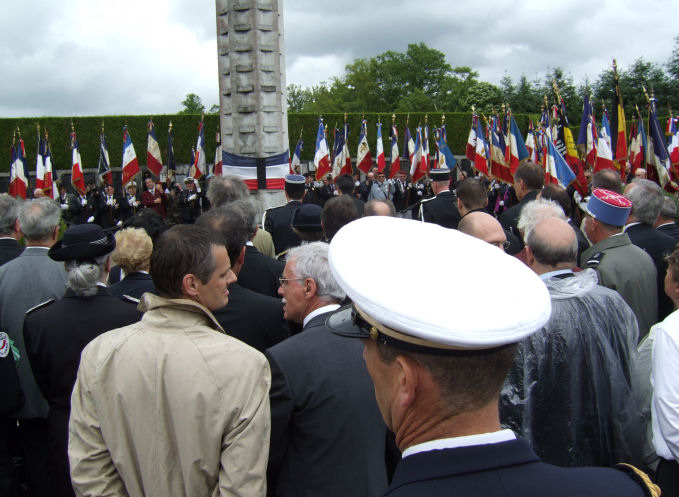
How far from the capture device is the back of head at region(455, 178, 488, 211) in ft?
17.3

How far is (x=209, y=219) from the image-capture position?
150 inches

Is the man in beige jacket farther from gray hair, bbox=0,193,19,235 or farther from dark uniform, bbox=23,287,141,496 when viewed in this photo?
gray hair, bbox=0,193,19,235

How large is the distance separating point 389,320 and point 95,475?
1.55 m

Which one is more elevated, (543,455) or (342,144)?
(342,144)

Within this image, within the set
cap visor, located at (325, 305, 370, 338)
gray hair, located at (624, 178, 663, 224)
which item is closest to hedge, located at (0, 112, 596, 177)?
gray hair, located at (624, 178, 663, 224)

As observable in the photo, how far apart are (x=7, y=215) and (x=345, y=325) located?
160 inches

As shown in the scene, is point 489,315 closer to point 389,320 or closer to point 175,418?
point 389,320

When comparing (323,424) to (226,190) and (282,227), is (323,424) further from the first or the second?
(282,227)

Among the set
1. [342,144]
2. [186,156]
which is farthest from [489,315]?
[186,156]

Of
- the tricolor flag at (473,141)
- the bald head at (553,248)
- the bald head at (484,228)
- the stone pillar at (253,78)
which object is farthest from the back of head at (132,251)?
the tricolor flag at (473,141)

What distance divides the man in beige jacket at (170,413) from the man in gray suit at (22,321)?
5.19 ft

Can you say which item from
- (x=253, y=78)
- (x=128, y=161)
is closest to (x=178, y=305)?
(x=253, y=78)

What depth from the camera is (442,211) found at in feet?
21.1

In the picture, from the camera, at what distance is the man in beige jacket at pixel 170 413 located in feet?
6.81
